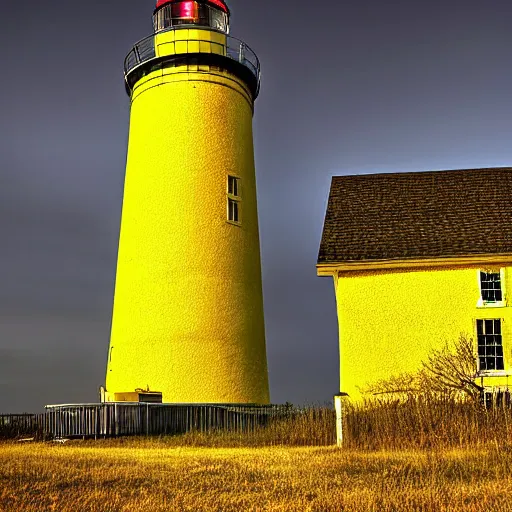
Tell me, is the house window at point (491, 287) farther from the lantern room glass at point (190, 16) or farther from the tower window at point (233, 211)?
the lantern room glass at point (190, 16)

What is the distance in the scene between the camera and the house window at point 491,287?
2220cm

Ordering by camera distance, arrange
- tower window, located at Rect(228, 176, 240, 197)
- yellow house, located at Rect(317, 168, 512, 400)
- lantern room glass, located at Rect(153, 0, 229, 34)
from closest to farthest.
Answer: yellow house, located at Rect(317, 168, 512, 400), tower window, located at Rect(228, 176, 240, 197), lantern room glass, located at Rect(153, 0, 229, 34)

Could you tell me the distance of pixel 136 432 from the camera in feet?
75.9

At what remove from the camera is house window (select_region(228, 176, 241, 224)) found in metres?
26.0

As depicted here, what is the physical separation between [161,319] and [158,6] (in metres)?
10.6

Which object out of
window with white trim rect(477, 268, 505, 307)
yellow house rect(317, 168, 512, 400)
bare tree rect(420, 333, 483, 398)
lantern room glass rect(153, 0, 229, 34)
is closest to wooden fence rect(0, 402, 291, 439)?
yellow house rect(317, 168, 512, 400)

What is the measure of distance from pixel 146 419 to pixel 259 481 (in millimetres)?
10710

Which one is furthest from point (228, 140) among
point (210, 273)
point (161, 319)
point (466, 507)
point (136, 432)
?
point (466, 507)

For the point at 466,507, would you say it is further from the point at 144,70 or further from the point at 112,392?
the point at 144,70

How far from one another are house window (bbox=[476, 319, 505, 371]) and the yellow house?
26 mm

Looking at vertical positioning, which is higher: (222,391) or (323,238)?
(323,238)

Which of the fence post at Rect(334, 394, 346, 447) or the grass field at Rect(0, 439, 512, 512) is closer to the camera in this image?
the grass field at Rect(0, 439, 512, 512)

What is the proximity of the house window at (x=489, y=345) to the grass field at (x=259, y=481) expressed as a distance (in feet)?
16.7

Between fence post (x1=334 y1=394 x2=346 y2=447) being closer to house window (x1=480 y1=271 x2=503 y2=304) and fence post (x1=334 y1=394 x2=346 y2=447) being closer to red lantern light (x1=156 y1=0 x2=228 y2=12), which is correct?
house window (x1=480 y1=271 x2=503 y2=304)
